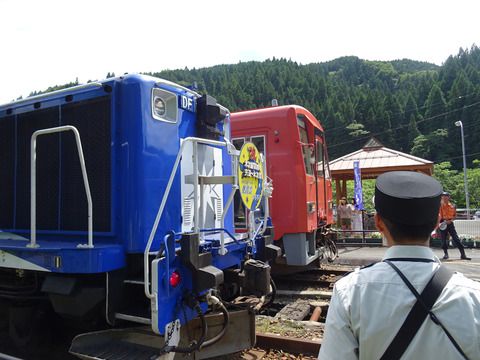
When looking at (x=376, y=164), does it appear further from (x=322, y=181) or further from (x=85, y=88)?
(x=85, y=88)

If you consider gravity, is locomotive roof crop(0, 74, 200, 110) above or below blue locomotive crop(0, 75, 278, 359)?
above

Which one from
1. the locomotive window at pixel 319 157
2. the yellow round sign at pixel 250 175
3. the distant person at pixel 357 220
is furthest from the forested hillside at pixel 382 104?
the yellow round sign at pixel 250 175

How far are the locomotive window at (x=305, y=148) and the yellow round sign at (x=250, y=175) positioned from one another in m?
2.85

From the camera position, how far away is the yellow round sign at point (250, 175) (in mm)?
3687

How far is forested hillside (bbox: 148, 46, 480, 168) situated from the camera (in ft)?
Answer: 204

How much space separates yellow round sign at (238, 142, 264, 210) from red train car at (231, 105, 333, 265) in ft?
8.28

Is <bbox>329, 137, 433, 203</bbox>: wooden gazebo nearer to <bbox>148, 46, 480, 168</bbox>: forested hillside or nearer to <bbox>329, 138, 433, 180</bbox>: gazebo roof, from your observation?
<bbox>329, 138, 433, 180</bbox>: gazebo roof

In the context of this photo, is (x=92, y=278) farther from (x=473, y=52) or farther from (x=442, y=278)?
(x=473, y=52)

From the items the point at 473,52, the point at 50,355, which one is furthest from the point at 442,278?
the point at 473,52

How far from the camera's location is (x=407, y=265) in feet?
4.43

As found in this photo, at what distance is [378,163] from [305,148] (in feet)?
33.1

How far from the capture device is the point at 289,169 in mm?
6652

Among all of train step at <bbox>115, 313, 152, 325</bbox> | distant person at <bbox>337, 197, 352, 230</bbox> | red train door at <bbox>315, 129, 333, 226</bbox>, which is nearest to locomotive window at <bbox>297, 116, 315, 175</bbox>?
red train door at <bbox>315, 129, 333, 226</bbox>

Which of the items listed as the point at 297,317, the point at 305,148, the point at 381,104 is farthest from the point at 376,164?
the point at 381,104
